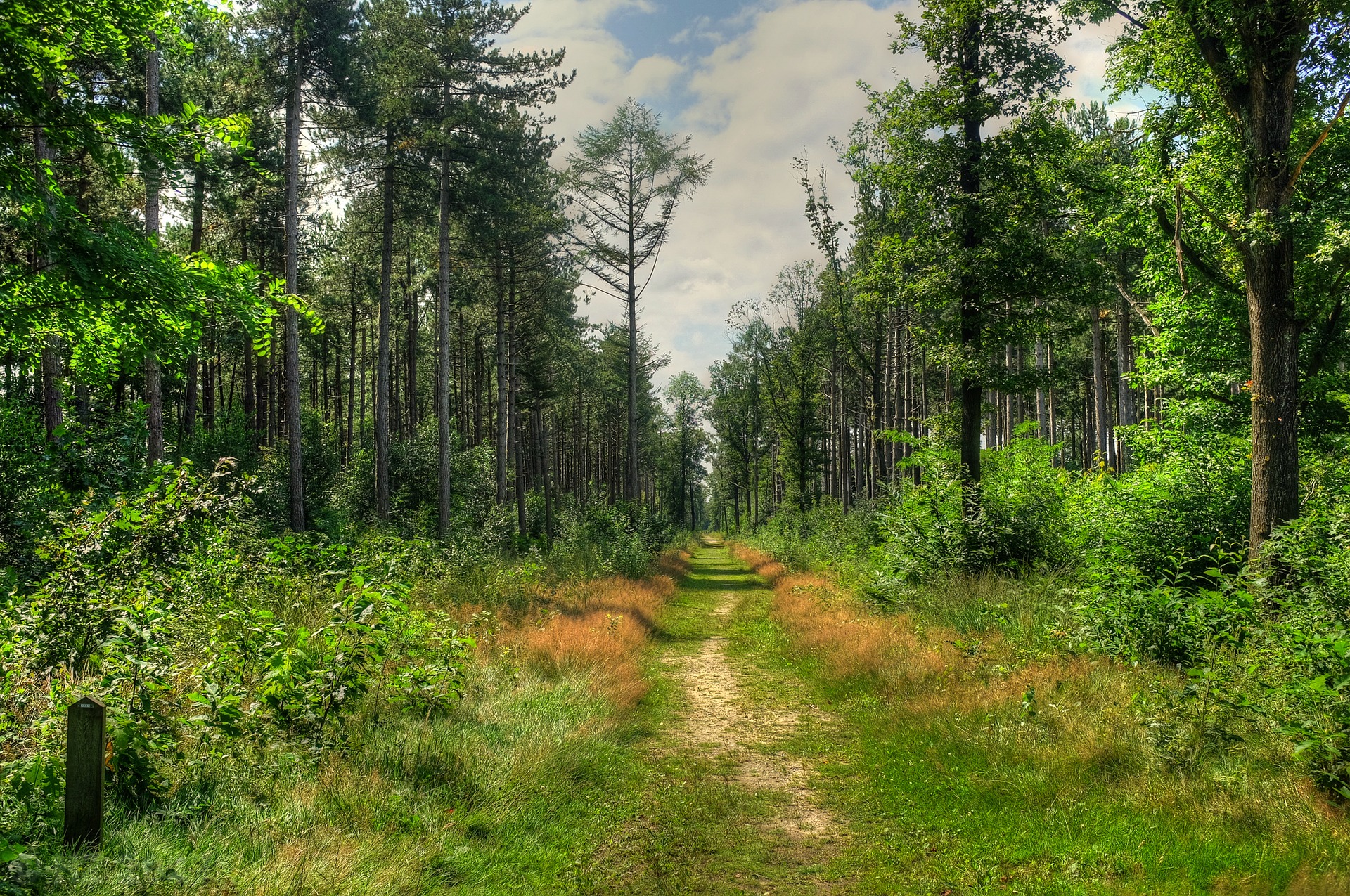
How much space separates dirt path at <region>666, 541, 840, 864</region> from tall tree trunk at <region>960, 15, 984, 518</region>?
6062 millimetres

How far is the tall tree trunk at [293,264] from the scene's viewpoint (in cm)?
1616

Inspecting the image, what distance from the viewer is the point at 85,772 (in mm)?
3057

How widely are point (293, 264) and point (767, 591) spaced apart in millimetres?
15864

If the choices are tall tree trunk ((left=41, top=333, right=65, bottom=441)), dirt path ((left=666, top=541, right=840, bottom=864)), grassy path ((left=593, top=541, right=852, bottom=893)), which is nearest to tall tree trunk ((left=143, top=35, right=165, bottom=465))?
tall tree trunk ((left=41, top=333, right=65, bottom=441))

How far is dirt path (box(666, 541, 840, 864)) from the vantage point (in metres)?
5.01

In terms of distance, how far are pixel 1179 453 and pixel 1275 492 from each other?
2.87 metres

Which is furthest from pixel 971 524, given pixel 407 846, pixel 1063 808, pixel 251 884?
pixel 251 884

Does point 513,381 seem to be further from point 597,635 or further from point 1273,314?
point 1273,314

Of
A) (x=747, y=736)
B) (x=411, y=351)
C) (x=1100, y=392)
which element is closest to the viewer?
(x=747, y=736)

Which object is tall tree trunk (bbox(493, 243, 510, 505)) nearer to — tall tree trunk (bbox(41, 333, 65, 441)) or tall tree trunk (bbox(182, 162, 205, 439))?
tall tree trunk (bbox(182, 162, 205, 439))

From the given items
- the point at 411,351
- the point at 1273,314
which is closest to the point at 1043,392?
the point at 1273,314

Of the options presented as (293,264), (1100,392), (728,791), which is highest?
(293,264)

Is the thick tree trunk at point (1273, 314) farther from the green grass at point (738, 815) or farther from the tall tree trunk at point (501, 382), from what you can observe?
the tall tree trunk at point (501, 382)

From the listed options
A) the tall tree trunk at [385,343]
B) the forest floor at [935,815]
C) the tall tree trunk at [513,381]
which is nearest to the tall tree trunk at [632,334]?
the tall tree trunk at [513,381]
